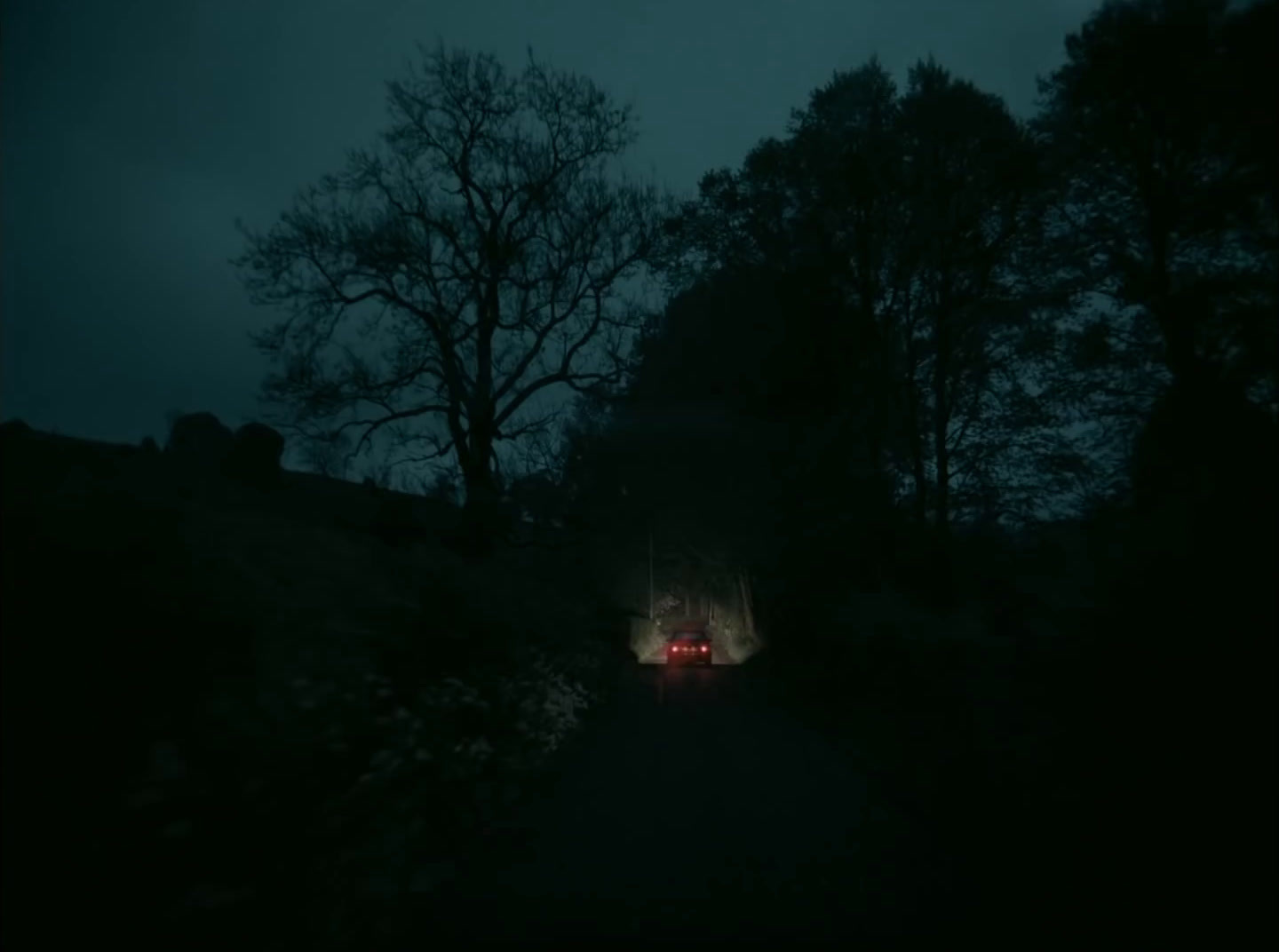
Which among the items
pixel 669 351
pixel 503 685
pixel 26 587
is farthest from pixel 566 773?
pixel 669 351

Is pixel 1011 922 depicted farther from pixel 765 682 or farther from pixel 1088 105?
pixel 765 682

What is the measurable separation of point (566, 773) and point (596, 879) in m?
4.91

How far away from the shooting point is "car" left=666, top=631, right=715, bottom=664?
3725cm

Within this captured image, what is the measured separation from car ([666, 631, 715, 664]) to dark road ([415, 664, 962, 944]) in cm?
2344

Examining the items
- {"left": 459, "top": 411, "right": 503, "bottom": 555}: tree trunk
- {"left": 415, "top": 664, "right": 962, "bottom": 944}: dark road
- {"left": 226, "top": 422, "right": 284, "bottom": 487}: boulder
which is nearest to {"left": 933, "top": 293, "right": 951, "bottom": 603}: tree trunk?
{"left": 459, "top": 411, "right": 503, "bottom": 555}: tree trunk

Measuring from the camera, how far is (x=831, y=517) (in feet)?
85.9

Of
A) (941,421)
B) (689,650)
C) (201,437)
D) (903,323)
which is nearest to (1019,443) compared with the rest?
(941,421)

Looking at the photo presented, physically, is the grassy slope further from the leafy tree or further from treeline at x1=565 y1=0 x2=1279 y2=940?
the leafy tree

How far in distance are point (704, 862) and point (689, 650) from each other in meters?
29.6

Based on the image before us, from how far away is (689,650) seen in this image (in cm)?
3741

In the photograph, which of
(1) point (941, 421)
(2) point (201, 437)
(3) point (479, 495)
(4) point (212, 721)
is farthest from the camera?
(1) point (941, 421)

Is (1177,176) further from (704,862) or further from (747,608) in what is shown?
(747,608)

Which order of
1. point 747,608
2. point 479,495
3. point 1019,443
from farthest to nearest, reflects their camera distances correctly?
1. point 747,608
2. point 1019,443
3. point 479,495

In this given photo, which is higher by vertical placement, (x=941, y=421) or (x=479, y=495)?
(x=941, y=421)
